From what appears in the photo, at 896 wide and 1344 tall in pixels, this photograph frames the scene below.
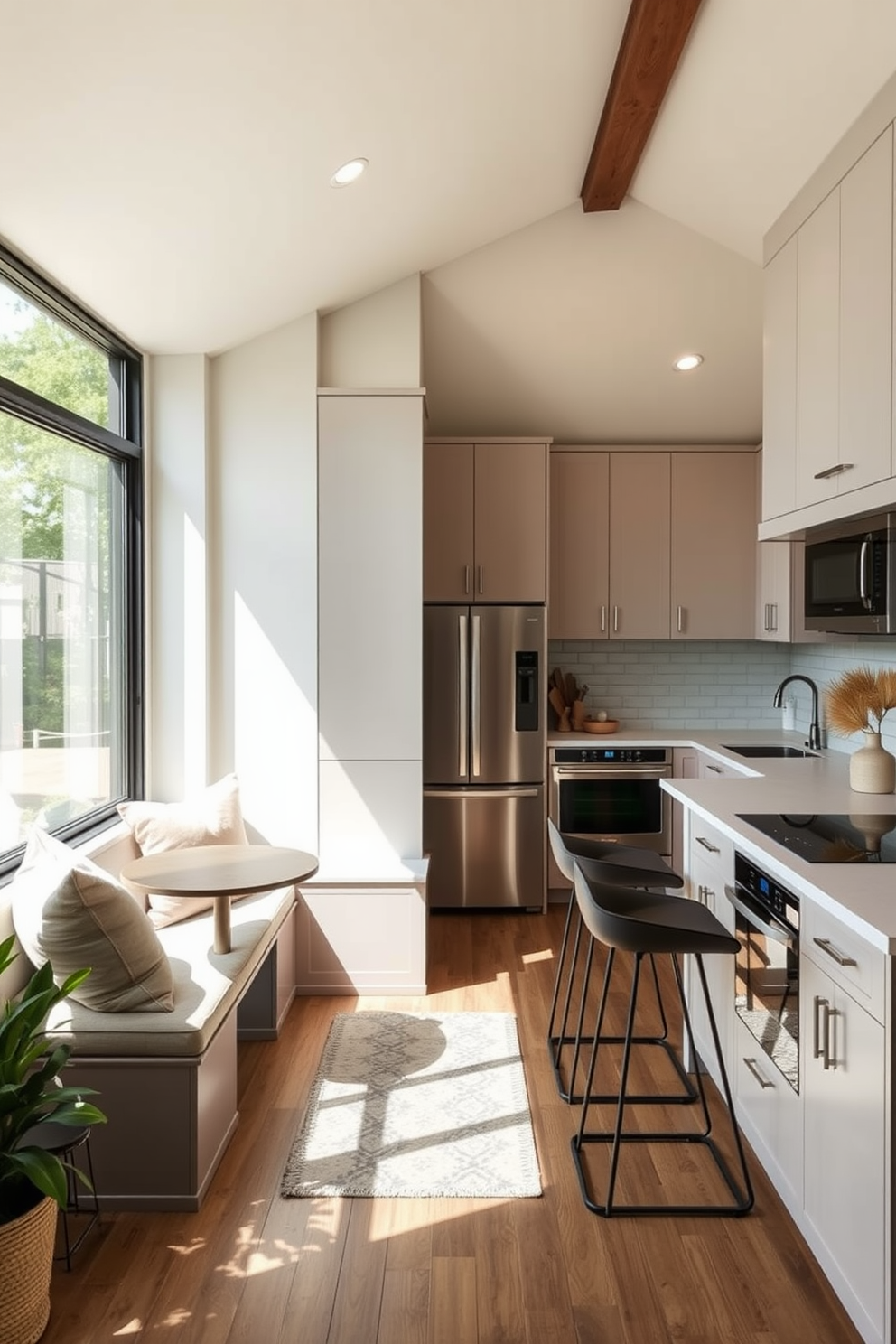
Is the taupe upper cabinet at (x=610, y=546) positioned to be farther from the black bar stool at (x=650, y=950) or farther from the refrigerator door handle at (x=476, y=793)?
the black bar stool at (x=650, y=950)

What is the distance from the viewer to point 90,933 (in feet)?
8.16

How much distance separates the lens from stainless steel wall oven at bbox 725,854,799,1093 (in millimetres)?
2273

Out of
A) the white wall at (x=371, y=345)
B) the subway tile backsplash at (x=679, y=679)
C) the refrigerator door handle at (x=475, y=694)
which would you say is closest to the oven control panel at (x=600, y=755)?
the refrigerator door handle at (x=475, y=694)

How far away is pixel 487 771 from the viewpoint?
5.18 meters

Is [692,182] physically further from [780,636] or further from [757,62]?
[780,636]

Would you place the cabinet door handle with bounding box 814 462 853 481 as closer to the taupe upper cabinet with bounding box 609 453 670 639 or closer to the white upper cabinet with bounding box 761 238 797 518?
the white upper cabinet with bounding box 761 238 797 518

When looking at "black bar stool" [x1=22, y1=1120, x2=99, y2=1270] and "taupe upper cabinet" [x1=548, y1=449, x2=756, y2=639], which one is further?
"taupe upper cabinet" [x1=548, y1=449, x2=756, y2=639]

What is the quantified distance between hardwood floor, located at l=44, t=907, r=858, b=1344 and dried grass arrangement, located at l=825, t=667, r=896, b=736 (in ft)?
4.77

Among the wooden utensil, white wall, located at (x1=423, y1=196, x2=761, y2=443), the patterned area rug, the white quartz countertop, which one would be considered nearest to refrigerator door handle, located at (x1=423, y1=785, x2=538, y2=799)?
the white quartz countertop

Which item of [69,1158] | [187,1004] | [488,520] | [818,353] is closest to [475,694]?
[488,520]

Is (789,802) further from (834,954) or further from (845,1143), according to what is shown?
(845,1143)

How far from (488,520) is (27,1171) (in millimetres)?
3915

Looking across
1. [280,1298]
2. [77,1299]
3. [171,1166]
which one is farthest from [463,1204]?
[77,1299]

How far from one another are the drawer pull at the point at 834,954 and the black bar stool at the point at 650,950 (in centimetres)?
38
